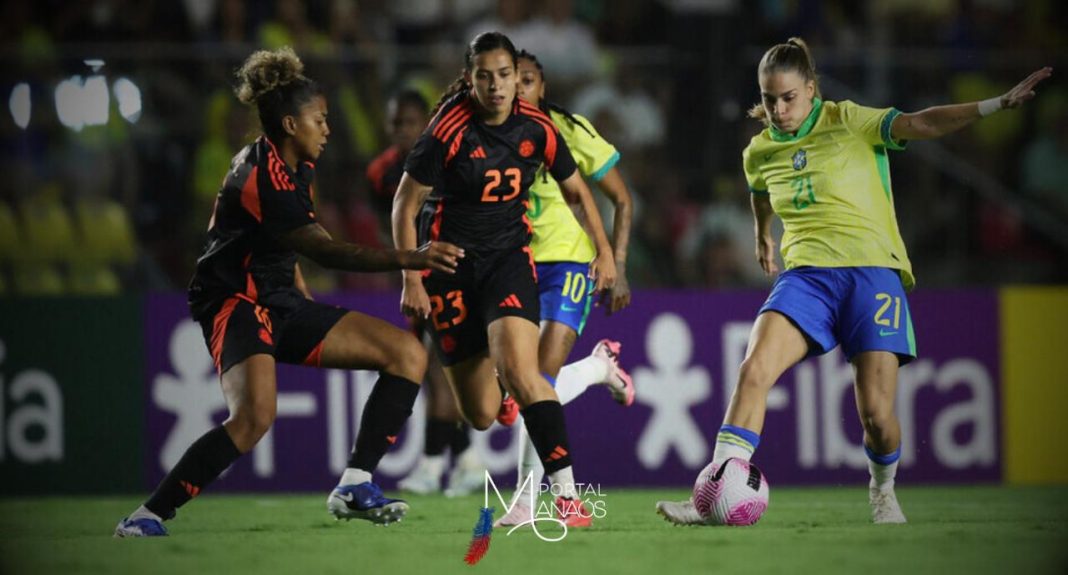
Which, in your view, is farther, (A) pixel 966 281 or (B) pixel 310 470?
(A) pixel 966 281

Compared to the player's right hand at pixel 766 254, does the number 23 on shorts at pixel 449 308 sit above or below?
Result: below

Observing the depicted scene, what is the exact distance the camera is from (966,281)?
11359 millimetres

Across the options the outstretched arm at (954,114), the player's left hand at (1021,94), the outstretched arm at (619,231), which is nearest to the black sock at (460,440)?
the outstretched arm at (619,231)

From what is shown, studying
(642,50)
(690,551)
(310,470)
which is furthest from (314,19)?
(690,551)

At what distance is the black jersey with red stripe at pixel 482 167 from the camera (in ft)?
23.1

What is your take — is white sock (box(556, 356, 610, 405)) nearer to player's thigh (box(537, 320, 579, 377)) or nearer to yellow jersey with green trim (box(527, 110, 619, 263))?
player's thigh (box(537, 320, 579, 377))

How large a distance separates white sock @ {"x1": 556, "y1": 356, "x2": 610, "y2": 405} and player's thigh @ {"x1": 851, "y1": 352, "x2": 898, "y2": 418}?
5.44ft

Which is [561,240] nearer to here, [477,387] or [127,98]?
[477,387]

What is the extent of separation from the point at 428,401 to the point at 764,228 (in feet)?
9.59

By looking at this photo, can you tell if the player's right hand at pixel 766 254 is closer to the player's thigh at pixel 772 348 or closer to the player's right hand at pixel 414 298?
the player's thigh at pixel 772 348

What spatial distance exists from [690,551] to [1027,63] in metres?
7.33

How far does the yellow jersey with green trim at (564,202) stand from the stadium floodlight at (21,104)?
4590mm

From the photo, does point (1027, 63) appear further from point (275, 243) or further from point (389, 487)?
point (275, 243)

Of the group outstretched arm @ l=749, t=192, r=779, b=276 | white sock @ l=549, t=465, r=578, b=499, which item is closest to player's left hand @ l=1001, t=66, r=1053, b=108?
outstretched arm @ l=749, t=192, r=779, b=276
